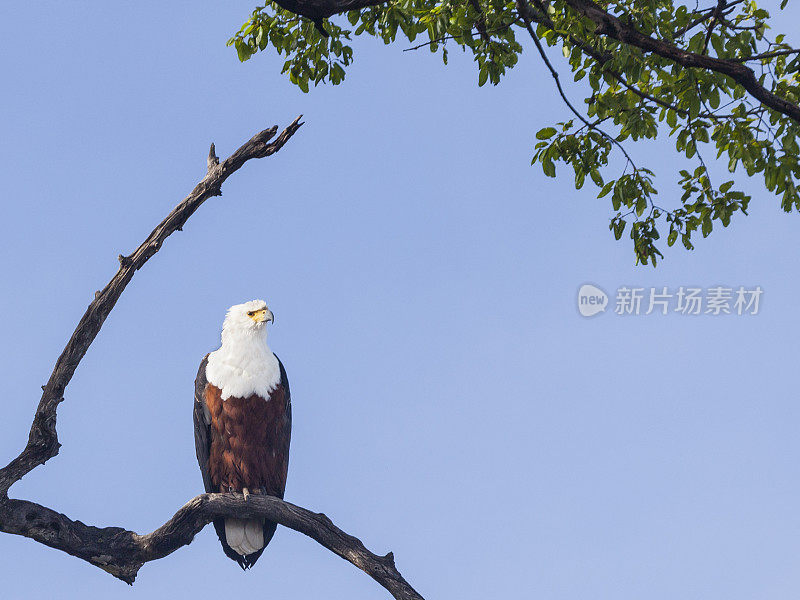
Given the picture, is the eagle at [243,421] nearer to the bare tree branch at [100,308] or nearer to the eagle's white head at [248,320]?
the eagle's white head at [248,320]

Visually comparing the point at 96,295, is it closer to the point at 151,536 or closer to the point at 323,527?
the point at 151,536

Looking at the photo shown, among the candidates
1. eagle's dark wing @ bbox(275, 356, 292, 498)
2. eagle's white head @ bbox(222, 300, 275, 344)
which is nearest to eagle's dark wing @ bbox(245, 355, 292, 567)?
eagle's dark wing @ bbox(275, 356, 292, 498)

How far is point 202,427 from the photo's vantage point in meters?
9.23

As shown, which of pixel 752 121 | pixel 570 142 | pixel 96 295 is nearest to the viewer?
pixel 96 295

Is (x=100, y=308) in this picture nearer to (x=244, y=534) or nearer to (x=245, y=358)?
(x=245, y=358)

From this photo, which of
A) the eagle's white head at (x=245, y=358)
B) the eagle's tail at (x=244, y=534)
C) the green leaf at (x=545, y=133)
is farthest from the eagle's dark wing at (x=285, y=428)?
the green leaf at (x=545, y=133)

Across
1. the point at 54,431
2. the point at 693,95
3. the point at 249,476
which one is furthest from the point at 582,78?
the point at 54,431

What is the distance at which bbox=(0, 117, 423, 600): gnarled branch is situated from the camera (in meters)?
7.41

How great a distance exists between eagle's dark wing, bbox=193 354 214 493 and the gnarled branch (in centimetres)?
133

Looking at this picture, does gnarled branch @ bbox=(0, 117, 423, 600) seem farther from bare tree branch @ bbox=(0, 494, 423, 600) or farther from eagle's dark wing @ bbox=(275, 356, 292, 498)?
eagle's dark wing @ bbox=(275, 356, 292, 498)

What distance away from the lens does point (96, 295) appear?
7.41m

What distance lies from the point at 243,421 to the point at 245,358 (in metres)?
0.60

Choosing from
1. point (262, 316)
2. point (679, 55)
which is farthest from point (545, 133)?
point (262, 316)

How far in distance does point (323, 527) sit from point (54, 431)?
2258 mm
